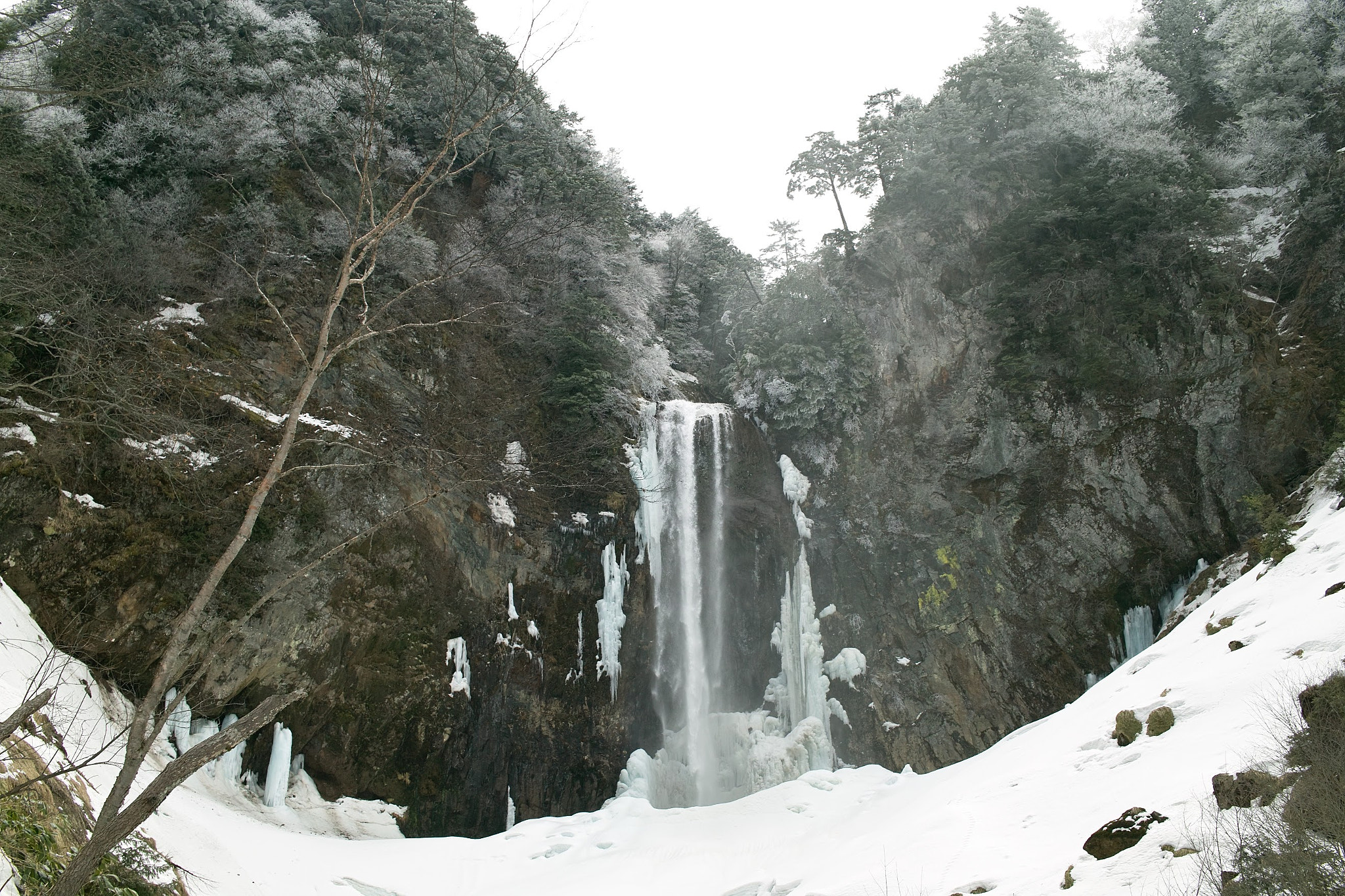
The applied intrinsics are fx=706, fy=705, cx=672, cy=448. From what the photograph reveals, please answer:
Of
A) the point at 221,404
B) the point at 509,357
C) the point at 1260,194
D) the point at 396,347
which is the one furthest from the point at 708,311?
the point at 221,404

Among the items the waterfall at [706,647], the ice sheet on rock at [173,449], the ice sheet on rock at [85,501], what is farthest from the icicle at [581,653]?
the ice sheet on rock at [85,501]

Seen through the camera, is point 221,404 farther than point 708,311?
No

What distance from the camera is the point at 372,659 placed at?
13.2m

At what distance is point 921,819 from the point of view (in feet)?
28.8

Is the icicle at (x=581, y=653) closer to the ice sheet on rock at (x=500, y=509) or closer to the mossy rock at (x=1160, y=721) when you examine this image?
the ice sheet on rock at (x=500, y=509)

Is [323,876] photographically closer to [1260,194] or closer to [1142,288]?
[1142,288]

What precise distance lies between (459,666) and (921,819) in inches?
361

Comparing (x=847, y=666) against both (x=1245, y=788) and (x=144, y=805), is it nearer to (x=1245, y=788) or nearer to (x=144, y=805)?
(x=1245, y=788)

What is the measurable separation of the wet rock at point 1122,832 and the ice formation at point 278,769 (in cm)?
1181

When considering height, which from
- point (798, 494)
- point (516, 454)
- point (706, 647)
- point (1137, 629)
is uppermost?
point (516, 454)

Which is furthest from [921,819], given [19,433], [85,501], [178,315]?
[178,315]

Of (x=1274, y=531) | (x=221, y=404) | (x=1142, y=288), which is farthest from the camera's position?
(x=1142, y=288)

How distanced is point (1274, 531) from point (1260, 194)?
1061 centimetres

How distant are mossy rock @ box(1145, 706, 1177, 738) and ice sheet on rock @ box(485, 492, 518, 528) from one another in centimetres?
1210
